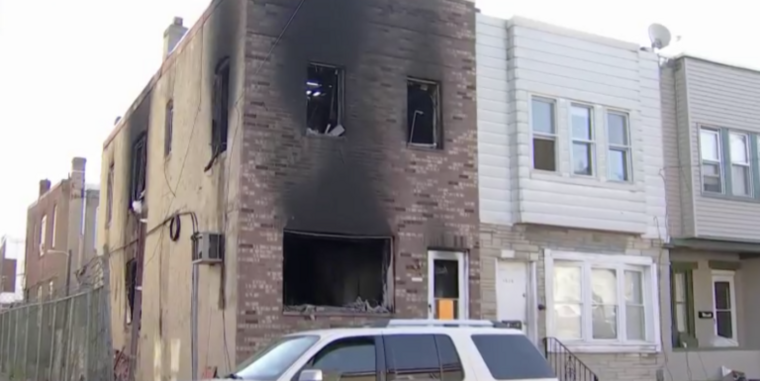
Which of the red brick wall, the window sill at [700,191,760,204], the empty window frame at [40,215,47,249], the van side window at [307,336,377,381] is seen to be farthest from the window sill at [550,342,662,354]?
the empty window frame at [40,215,47,249]

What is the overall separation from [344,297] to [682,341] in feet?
26.9

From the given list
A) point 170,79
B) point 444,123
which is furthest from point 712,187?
point 170,79

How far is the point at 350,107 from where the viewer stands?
45.2 ft

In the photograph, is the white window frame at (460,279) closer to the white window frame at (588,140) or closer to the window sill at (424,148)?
the window sill at (424,148)

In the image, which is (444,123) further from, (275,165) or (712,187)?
(712,187)

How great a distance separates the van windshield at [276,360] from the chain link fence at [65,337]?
6243 mm

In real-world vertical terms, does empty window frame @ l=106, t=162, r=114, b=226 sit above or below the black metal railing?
above

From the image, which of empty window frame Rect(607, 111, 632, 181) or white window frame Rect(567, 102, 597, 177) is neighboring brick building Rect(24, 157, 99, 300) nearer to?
white window frame Rect(567, 102, 597, 177)

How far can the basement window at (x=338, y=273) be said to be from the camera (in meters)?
13.9

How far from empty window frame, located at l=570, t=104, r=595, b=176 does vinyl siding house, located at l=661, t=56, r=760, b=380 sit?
6.64 ft

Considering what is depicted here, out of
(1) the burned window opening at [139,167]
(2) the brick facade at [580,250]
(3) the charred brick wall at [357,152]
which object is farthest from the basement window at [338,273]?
(1) the burned window opening at [139,167]

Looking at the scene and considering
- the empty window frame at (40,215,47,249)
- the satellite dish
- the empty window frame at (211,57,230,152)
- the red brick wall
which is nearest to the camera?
the empty window frame at (211,57,230,152)

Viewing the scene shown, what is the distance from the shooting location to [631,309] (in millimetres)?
16359

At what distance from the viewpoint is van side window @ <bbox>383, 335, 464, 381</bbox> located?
8469mm
